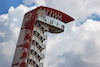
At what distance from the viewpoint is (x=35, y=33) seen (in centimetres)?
7319

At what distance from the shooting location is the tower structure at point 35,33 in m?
68.6

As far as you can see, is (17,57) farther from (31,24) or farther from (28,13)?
(28,13)

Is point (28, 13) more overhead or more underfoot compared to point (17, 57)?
more overhead

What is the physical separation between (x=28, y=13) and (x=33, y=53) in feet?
56.7

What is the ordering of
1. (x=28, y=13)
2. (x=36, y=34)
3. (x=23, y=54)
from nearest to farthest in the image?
1. (x=23, y=54)
2. (x=36, y=34)
3. (x=28, y=13)

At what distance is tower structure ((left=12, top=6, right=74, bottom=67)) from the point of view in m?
68.6

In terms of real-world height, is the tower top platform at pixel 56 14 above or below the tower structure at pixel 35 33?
above

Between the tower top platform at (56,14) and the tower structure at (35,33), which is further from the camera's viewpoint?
the tower top platform at (56,14)

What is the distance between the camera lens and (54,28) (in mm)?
80188

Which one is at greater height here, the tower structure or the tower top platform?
the tower top platform

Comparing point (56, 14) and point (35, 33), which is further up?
point (56, 14)

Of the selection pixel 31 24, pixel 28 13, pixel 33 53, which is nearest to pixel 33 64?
pixel 33 53

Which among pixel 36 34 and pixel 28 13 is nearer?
pixel 36 34

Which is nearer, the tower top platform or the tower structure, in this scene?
the tower structure
